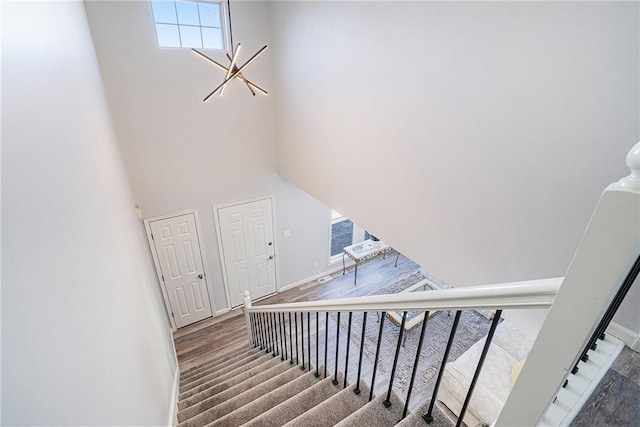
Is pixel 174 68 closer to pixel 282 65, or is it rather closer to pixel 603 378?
pixel 282 65

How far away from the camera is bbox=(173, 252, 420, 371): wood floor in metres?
4.33

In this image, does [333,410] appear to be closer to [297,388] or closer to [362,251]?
[297,388]

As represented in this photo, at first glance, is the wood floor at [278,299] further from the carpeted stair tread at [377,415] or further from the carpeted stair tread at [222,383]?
the carpeted stair tread at [377,415]

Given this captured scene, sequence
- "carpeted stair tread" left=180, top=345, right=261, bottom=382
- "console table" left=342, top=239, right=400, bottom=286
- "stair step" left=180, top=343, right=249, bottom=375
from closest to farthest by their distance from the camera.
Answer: "carpeted stair tread" left=180, top=345, right=261, bottom=382 < "stair step" left=180, top=343, right=249, bottom=375 < "console table" left=342, top=239, right=400, bottom=286

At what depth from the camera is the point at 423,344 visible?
4.37 metres

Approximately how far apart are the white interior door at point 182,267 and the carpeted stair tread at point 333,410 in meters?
3.31

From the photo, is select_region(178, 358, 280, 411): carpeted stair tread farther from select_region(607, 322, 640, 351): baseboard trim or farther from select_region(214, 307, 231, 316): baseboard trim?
select_region(607, 322, 640, 351): baseboard trim

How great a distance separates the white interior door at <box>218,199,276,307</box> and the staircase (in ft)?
5.35

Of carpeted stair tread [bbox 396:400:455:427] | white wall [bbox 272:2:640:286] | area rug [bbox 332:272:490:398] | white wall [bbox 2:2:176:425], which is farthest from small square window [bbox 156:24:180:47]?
area rug [bbox 332:272:490:398]

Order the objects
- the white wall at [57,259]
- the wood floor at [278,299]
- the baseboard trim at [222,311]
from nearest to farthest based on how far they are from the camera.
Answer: the white wall at [57,259], the wood floor at [278,299], the baseboard trim at [222,311]

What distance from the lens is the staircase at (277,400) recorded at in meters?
1.42

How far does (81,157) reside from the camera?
155cm

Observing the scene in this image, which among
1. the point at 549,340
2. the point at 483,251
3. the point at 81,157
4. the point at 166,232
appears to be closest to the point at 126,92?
the point at 166,232

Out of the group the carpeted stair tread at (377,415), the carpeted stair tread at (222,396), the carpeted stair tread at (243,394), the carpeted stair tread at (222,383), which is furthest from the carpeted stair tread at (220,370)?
the carpeted stair tread at (377,415)
